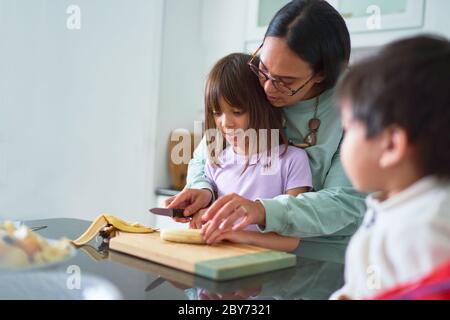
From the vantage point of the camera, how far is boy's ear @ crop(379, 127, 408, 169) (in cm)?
45

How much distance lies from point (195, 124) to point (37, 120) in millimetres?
946

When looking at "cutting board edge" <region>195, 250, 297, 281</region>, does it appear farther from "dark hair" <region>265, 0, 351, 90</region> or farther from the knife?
"dark hair" <region>265, 0, 351, 90</region>

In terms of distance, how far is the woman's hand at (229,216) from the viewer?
31.9 inches

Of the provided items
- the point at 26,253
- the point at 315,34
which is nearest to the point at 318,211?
the point at 315,34

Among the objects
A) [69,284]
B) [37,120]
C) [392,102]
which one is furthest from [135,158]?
[392,102]

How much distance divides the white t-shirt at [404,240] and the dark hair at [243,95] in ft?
2.04

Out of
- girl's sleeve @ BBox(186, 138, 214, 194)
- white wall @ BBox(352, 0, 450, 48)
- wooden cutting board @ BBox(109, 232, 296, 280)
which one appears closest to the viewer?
wooden cutting board @ BBox(109, 232, 296, 280)

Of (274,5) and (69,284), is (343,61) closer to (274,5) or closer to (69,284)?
(69,284)

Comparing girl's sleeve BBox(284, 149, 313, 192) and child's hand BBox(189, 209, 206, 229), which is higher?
girl's sleeve BBox(284, 149, 313, 192)

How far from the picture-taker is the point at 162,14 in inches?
91.2

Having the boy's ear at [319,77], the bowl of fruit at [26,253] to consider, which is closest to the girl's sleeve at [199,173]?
the boy's ear at [319,77]

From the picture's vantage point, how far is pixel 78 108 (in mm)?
1900

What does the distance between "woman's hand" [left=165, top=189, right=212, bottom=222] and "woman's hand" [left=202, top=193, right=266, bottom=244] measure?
0.74ft

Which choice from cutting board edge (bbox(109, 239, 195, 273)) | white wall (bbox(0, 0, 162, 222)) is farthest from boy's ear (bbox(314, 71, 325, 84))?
white wall (bbox(0, 0, 162, 222))
